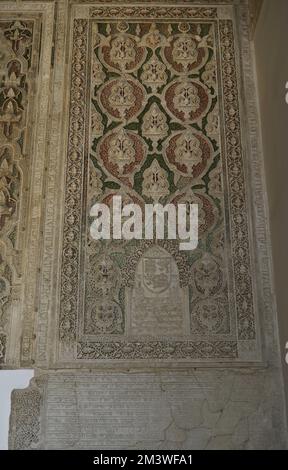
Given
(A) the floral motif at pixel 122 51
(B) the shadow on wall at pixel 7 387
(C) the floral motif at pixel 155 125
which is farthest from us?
(A) the floral motif at pixel 122 51

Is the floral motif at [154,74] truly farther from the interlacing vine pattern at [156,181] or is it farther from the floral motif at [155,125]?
the floral motif at [155,125]

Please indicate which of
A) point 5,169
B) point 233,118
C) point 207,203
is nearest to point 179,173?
point 207,203

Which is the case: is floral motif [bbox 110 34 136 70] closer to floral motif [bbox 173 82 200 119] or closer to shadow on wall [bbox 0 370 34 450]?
floral motif [bbox 173 82 200 119]

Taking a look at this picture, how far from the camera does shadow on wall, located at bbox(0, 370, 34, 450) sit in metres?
3.59

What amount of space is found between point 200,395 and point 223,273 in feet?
2.45

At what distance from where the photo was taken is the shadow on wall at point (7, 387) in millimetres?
3592

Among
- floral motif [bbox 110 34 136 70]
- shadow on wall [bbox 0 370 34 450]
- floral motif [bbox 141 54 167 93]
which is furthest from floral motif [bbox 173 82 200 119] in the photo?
shadow on wall [bbox 0 370 34 450]

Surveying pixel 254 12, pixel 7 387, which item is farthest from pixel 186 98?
pixel 7 387

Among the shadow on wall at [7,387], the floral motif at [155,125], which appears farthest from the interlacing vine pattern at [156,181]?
the shadow on wall at [7,387]

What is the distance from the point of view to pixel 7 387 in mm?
3674

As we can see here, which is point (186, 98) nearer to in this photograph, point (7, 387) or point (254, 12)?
point (254, 12)

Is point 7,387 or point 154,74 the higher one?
point 154,74

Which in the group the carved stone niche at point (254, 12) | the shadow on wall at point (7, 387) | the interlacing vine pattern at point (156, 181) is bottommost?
the shadow on wall at point (7, 387)

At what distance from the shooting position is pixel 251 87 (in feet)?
14.8
